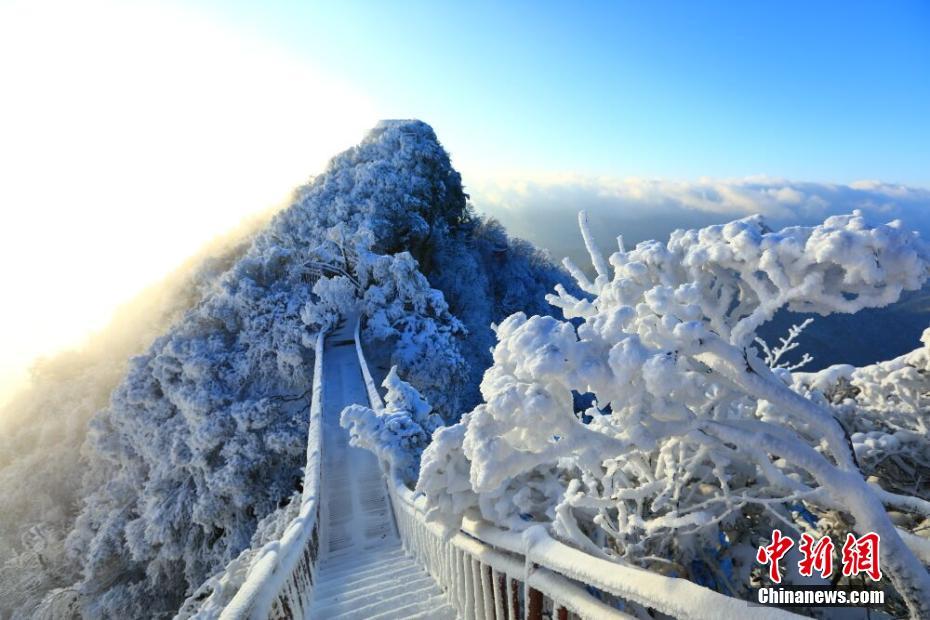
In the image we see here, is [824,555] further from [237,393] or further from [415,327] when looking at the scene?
[237,393]

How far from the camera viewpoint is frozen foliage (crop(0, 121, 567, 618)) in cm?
1456

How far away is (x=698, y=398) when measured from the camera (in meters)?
2.05

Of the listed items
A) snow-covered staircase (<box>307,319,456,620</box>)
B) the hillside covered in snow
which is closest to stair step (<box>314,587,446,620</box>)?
snow-covered staircase (<box>307,319,456,620</box>)

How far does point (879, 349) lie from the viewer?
1231 inches

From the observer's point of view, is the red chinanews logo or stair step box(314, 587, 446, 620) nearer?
the red chinanews logo

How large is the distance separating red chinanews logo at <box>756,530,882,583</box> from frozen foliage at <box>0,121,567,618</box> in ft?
43.7

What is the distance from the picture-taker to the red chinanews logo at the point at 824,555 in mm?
2039

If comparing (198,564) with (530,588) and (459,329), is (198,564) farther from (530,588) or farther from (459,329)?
(530,588)

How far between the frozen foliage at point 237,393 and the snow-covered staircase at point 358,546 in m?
3.20

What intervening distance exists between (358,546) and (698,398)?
666cm

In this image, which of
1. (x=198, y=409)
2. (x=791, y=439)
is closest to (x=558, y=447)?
(x=791, y=439)

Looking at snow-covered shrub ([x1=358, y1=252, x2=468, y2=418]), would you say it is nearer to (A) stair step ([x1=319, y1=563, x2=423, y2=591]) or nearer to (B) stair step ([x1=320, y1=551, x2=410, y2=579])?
(B) stair step ([x1=320, y1=551, x2=410, y2=579])

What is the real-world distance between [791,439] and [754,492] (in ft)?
2.29

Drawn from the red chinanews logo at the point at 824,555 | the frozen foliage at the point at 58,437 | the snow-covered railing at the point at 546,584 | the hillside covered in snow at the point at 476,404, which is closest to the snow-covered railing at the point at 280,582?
the hillside covered in snow at the point at 476,404
